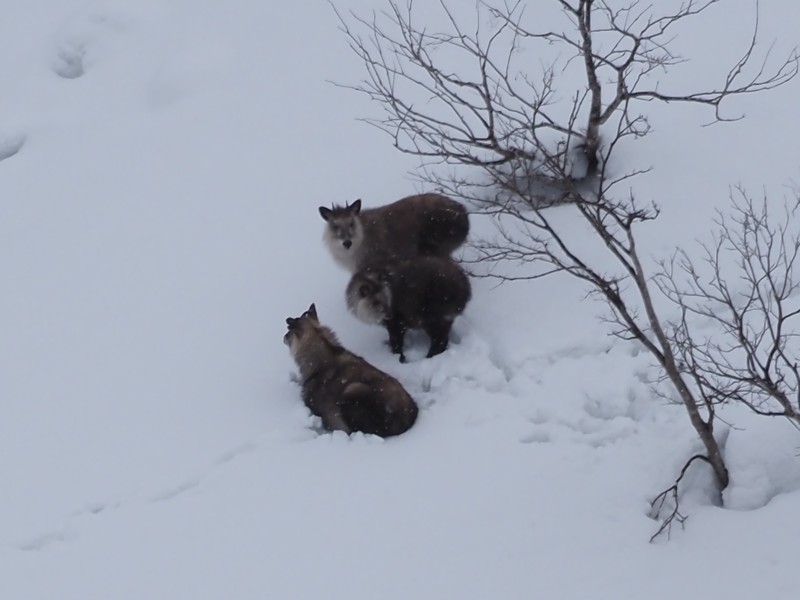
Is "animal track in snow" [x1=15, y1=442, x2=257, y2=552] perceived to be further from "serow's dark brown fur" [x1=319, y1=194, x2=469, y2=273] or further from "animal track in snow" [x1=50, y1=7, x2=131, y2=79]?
"animal track in snow" [x1=50, y1=7, x2=131, y2=79]

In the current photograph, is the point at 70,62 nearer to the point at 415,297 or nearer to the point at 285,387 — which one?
the point at 285,387

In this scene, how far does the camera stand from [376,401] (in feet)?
28.7

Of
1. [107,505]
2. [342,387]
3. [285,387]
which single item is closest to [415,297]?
[342,387]

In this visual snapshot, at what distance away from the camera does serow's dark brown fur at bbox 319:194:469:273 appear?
35.5 feet

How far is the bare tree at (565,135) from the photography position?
770cm

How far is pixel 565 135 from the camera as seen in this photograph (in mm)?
11891

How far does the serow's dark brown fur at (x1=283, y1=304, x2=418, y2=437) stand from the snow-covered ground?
20cm

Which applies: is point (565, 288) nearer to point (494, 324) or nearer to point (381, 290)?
point (494, 324)

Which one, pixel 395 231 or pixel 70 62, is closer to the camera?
pixel 395 231

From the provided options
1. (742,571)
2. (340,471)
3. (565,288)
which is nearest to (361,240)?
(565,288)

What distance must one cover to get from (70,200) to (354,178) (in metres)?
3.80

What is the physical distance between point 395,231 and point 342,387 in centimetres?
251

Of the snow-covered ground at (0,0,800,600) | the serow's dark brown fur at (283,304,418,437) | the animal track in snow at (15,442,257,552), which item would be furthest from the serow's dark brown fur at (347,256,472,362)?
the animal track in snow at (15,442,257,552)

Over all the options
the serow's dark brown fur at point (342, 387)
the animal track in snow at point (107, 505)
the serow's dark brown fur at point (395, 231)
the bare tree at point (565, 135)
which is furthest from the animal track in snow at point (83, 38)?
the animal track in snow at point (107, 505)
